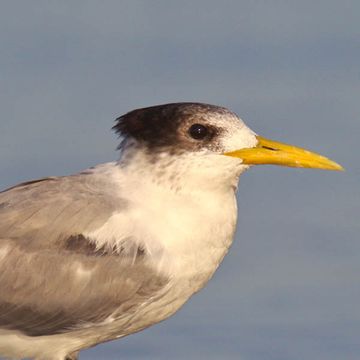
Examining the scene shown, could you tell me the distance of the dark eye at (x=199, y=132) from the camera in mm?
13781

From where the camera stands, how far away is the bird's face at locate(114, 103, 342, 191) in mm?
13750

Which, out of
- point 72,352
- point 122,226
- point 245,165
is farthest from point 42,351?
point 245,165

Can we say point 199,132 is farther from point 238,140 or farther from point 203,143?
point 238,140

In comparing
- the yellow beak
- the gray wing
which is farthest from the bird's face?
the gray wing

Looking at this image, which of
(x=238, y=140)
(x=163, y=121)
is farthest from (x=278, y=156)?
(x=163, y=121)

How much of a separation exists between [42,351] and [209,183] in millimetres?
1995

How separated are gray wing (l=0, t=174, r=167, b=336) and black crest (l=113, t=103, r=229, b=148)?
525 millimetres

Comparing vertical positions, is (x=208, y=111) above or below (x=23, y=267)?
above

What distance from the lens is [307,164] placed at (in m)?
14.0

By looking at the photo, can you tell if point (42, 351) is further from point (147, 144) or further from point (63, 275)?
point (147, 144)

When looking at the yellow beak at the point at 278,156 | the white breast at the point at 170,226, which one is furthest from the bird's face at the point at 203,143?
the white breast at the point at 170,226

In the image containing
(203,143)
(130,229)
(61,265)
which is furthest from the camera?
(61,265)

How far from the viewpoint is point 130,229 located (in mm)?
13883

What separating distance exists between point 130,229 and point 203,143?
0.91 m
